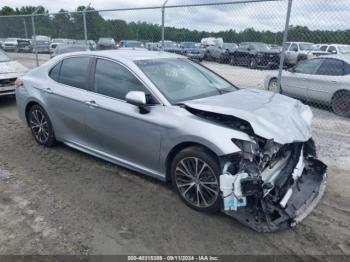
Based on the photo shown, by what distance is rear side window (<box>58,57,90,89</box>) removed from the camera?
4613 millimetres

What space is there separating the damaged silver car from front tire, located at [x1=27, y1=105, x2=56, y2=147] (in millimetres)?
240

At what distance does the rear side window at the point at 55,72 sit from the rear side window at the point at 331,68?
655 centimetres

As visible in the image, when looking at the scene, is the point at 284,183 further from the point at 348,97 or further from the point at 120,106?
the point at 348,97

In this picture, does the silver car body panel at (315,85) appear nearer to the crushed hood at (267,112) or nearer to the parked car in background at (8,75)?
the crushed hood at (267,112)

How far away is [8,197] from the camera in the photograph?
3.97 meters

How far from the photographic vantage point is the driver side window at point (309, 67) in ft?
28.5

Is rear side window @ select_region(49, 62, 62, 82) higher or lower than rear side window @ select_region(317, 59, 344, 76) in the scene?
higher

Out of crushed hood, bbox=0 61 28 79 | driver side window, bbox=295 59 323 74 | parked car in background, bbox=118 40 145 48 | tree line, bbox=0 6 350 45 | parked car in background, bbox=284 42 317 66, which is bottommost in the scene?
parked car in background, bbox=284 42 317 66

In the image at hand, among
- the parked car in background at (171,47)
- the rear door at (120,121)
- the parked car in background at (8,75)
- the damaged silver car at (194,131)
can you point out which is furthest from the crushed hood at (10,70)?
the rear door at (120,121)

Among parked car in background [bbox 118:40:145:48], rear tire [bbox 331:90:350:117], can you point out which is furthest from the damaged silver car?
parked car in background [bbox 118:40:145:48]

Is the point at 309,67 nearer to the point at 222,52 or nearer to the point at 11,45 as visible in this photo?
the point at 222,52

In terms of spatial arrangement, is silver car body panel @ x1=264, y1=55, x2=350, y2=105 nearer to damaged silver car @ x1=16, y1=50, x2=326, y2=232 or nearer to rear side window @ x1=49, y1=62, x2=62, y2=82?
damaged silver car @ x1=16, y1=50, x2=326, y2=232

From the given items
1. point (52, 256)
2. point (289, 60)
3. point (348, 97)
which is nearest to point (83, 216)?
point (52, 256)

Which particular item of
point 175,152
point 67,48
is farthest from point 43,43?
point 175,152
